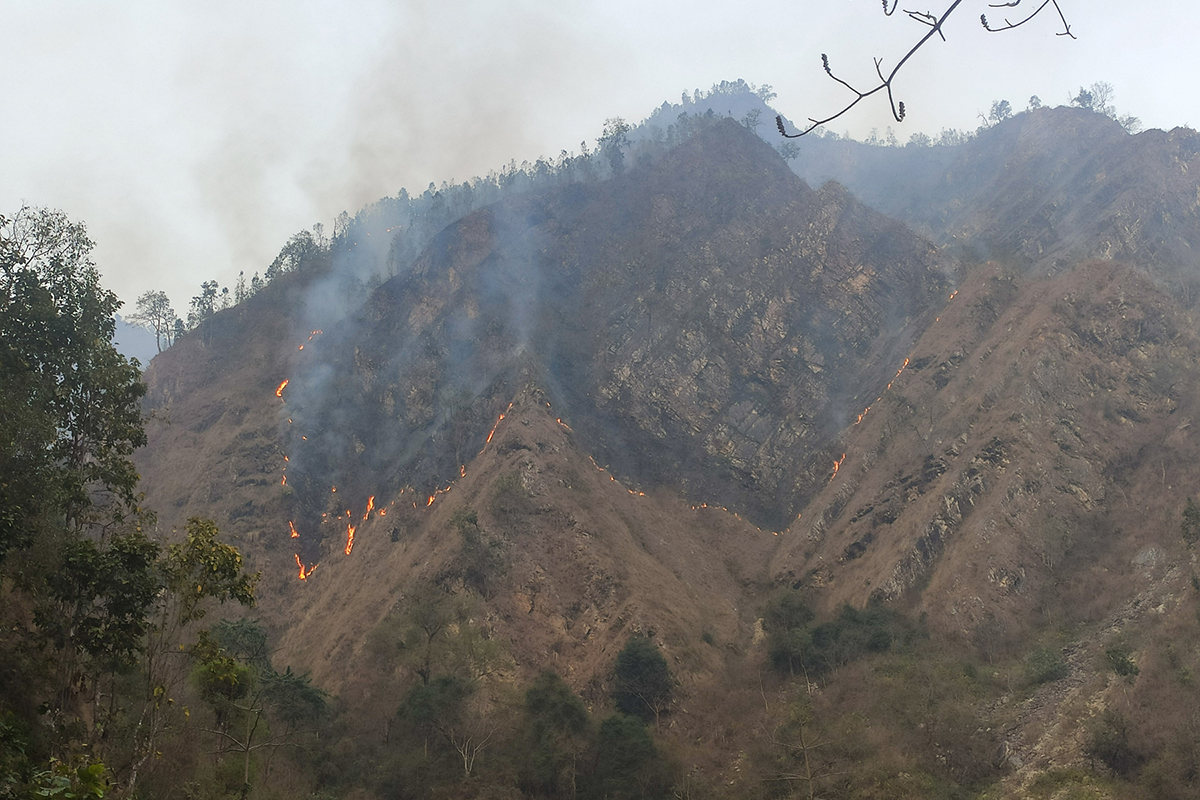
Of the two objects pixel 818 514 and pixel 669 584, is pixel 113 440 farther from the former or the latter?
pixel 818 514

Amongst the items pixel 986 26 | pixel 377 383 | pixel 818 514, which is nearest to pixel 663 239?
pixel 377 383

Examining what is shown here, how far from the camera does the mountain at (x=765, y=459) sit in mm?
38906

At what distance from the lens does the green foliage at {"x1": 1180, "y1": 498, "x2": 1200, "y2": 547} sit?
41.6 metres

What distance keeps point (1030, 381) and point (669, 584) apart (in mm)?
29230

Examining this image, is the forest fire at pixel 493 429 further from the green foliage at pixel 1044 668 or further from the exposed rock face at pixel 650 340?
the green foliage at pixel 1044 668

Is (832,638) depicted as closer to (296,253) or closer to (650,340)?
(650,340)

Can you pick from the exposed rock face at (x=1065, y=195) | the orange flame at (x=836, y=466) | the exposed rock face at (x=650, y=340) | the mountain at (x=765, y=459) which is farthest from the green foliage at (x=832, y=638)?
the exposed rock face at (x=1065, y=195)

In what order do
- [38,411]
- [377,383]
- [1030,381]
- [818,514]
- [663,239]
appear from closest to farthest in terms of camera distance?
[38,411] → [1030,381] → [818,514] → [377,383] → [663,239]

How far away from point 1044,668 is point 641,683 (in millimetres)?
20228

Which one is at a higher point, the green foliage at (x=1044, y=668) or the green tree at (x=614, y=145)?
the green tree at (x=614, y=145)

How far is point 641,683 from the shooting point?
45.0 m

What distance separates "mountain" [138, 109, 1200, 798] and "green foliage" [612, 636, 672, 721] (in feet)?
4.54

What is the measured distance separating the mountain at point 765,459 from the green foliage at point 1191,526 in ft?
4.85

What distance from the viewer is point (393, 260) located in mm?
109938
